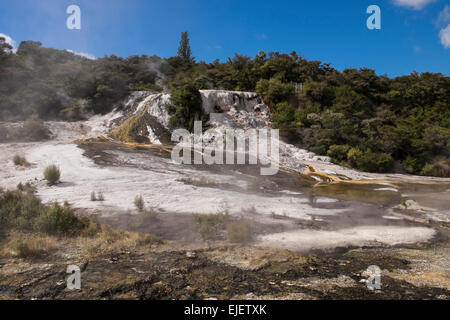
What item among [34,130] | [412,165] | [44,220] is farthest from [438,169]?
[34,130]

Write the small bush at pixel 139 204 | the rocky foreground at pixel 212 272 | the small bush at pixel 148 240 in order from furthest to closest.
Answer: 1. the small bush at pixel 139 204
2. the small bush at pixel 148 240
3. the rocky foreground at pixel 212 272

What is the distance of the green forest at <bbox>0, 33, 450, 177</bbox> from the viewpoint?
66.3 ft

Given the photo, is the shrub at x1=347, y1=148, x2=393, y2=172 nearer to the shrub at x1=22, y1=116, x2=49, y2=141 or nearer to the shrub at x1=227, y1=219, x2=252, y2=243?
the shrub at x1=227, y1=219, x2=252, y2=243

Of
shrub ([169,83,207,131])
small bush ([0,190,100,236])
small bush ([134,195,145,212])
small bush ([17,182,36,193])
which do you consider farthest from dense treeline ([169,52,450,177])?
small bush ([17,182,36,193])

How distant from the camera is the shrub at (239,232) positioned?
6.04m

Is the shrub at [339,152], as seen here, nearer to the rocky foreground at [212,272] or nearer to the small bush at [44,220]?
the rocky foreground at [212,272]

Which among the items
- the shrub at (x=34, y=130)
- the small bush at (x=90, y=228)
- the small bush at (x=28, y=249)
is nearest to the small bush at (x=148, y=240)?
the small bush at (x=90, y=228)

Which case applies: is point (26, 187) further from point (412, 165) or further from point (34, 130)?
point (412, 165)

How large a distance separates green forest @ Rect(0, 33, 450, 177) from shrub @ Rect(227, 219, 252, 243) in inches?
588

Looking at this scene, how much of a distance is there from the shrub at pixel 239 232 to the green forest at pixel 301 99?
14927 millimetres

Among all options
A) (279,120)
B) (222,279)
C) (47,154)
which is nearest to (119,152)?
(47,154)

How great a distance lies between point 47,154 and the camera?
45.5 ft
